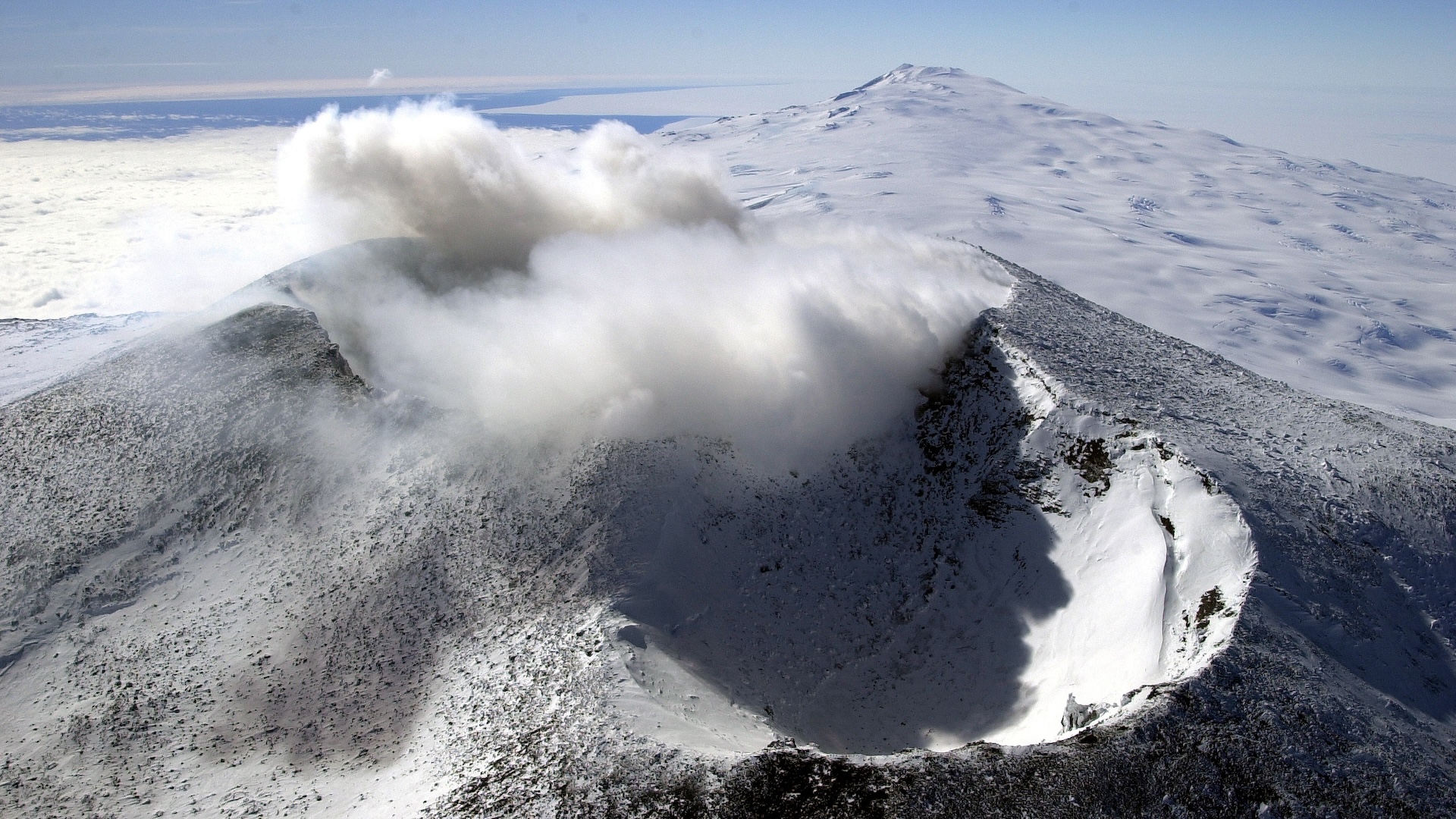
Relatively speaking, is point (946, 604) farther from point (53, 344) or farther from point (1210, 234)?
point (1210, 234)

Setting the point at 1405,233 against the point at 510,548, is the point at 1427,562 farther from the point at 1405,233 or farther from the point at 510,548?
the point at 1405,233

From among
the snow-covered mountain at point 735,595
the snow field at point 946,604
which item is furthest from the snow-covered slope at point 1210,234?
the snow field at point 946,604

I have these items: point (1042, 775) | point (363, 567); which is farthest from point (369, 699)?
point (1042, 775)

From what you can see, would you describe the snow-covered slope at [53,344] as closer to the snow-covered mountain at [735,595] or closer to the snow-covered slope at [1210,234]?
the snow-covered mountain at [735,595]

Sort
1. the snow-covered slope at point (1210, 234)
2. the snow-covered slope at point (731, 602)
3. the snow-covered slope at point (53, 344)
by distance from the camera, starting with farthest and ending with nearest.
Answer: the snow-covered slope at point (1210, 234), the snow-covered slope at point (53, 344), the snow-covered slope at point (731, 602)

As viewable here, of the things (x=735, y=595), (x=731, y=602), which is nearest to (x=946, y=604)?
(x=735, y=595)

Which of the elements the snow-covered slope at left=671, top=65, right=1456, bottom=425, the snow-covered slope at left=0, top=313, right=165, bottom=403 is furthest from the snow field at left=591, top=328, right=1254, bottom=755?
the snow-covered slope at left=671, top=65, right=1456, bottom=425
